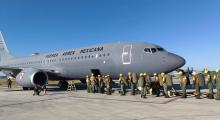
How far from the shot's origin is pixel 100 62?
23.2 metres

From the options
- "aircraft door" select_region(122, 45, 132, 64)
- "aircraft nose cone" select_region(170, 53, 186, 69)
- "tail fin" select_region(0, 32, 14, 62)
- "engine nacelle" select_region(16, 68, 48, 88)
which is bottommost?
"engine nacelle" select_region(16, 68, 48, 88)

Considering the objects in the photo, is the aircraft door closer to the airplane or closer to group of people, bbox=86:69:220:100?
the airplane

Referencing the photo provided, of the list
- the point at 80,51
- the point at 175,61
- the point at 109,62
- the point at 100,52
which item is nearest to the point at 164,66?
the point at 175,61

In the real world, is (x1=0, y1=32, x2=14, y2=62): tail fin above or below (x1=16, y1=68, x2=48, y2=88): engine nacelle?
above

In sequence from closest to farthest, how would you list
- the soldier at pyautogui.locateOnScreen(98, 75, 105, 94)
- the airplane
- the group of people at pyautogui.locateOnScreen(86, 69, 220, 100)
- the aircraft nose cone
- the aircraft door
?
1. the group of people at pyautogui.locateOnScreen(86, 69, 220, 100)
2. the aircraft nose cone
3. the airplane
4. the aircraft door
5. the soldier at pyautogui.locateOnScreen(98, 75, 105, 94)

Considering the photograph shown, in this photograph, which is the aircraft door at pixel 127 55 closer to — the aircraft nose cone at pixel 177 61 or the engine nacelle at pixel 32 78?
the aircraft nose cone at pixel 177 61

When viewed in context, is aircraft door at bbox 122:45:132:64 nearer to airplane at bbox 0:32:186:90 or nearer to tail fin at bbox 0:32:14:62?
airplane at bbox 0:32:186:90

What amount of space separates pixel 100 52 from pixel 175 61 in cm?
754

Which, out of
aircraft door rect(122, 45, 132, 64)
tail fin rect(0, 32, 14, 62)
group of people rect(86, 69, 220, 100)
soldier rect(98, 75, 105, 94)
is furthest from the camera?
tail fin rect(0, 32, 14, 62)

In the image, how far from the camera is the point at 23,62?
116 feet

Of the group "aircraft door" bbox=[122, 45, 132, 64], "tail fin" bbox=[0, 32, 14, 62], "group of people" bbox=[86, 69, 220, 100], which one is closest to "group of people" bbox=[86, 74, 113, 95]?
"group of people" bbox=[86, 69, 220, 100]

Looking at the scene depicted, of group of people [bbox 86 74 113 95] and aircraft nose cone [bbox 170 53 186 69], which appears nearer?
aircraft nose cone [bbox 170 53 186 69]

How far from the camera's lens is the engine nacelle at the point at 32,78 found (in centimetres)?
2394

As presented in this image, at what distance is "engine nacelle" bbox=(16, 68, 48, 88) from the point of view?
23938 millimetres
